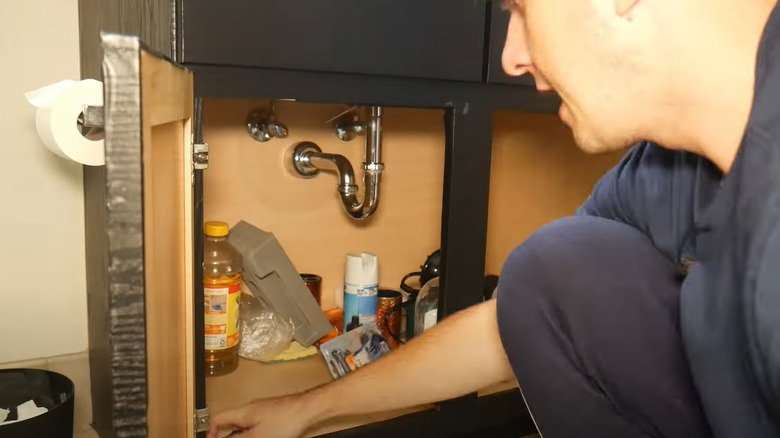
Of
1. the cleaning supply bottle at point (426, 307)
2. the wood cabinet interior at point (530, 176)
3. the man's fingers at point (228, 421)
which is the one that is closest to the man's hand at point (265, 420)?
the man's fingers at point (228, 421)

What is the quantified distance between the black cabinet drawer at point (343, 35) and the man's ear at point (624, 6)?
0.30m

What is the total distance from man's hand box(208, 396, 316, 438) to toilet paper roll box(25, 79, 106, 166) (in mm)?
372

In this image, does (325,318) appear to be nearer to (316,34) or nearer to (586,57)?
(316,34)

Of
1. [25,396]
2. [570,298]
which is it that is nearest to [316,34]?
[570,298]

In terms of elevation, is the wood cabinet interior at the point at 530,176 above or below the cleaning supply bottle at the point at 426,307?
above

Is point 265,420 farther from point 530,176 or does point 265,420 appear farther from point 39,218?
point 530,176

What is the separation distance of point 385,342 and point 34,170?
61cm

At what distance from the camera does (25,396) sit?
1.05m

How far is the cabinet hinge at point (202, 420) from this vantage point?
0.87m

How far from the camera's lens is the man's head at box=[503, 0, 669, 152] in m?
0.68

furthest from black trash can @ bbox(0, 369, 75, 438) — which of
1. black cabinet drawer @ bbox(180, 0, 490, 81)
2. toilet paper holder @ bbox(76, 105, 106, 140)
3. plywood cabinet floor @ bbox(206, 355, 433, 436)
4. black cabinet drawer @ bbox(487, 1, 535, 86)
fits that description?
black cabinet drawer @ bbox(487, 1, 535, 86)

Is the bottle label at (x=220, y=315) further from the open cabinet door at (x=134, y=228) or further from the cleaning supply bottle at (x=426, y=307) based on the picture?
the open cabinet door at (x=134, y=228)

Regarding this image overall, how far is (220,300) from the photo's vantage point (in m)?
1.07

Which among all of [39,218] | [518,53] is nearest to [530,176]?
[518,53]
